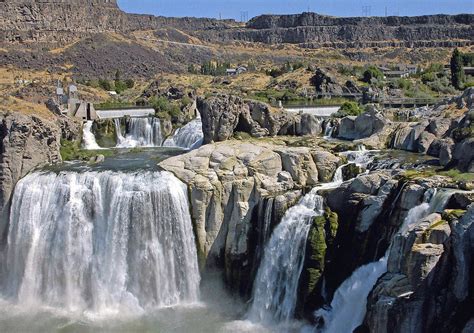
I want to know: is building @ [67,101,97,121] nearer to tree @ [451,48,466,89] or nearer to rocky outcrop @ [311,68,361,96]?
rocky outcrop @ [311,68,361,96]

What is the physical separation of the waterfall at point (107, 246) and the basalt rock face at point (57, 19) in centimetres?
8870

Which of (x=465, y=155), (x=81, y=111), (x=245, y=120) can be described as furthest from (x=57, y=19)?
(x=465, y=155)

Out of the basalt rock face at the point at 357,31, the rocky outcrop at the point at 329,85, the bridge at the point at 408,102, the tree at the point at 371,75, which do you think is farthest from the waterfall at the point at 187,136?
the basalt rock face at the point at 357,31

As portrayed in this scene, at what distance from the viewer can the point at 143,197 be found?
31422mm

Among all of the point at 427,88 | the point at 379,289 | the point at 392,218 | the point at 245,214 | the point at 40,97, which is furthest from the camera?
the point at 427,88

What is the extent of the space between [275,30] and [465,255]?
515 feet

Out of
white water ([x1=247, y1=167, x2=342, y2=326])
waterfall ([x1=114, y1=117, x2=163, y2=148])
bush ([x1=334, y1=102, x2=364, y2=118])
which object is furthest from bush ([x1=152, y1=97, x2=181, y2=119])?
white water ([x1=247, y1=167, x2=342, y2=326])

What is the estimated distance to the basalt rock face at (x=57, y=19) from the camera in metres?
119

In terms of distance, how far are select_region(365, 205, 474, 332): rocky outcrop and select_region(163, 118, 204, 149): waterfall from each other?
25.6 m

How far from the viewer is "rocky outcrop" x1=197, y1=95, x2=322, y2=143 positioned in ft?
130

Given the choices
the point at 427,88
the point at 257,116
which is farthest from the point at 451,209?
the point at 427,88

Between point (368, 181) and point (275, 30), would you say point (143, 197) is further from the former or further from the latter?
point (275, 30)

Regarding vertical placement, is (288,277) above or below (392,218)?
below

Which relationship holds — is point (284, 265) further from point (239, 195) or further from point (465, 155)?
point (465, 155)
